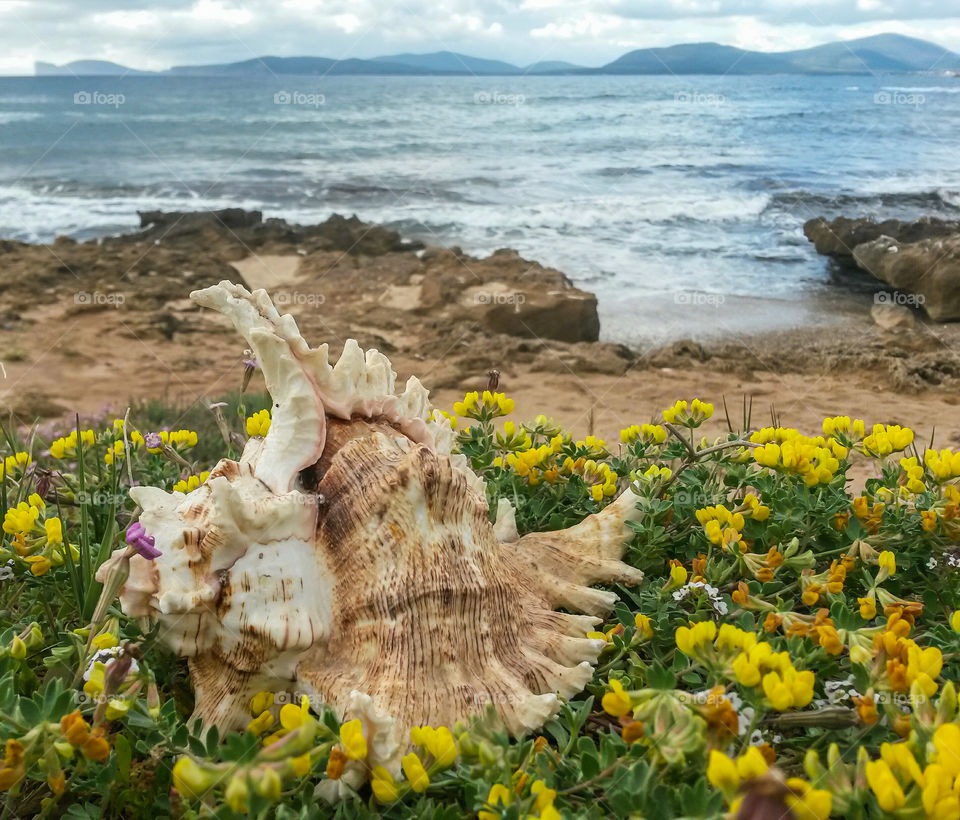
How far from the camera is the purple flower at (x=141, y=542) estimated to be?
1799mm

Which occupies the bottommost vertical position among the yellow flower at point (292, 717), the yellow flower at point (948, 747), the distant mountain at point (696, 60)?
the yellow flower at point (292, 717)

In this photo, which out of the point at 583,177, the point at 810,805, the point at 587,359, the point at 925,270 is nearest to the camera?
the point at 810,805

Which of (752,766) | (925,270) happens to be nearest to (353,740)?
(752,766)

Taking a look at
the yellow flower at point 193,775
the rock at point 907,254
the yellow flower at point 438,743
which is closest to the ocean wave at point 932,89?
the rock at point 907,254

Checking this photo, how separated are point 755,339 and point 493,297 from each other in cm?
325

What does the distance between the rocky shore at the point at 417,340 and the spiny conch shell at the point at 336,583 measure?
527cm

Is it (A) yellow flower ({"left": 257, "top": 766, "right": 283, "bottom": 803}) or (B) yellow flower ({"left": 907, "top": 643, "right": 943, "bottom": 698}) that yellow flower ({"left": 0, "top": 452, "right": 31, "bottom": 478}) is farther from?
(B) yellow flower ({"left": 907, "top": 643, "right": 943, "bottom": 698})

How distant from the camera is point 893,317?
1145cm

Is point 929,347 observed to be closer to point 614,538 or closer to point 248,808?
point 614,538

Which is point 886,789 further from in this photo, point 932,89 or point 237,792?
point 932,89

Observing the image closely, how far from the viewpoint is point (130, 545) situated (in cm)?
186

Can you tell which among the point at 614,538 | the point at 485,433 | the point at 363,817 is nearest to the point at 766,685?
the point at 363,817

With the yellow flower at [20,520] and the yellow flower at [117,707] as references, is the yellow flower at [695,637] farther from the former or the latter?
the yellow flower at [20,520]

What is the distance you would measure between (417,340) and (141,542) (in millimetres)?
9249
